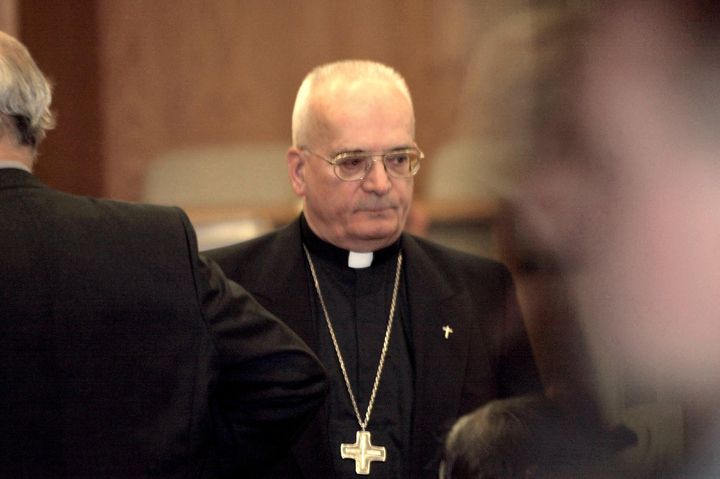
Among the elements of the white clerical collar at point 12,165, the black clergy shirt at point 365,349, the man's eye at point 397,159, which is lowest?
the black clergy shirt at point 365,349

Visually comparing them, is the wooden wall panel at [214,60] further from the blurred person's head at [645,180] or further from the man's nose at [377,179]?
the blurred person's head at [645,180]

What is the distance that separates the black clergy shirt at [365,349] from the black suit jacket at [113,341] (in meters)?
0.61

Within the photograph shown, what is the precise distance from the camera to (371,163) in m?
2.39

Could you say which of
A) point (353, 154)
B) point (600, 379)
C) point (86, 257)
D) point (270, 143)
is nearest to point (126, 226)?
point (86, 257)

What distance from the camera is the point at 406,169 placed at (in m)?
2.38

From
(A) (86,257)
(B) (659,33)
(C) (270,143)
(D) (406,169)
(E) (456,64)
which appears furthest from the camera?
(C) (270,143)

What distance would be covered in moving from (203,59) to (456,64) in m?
4.53

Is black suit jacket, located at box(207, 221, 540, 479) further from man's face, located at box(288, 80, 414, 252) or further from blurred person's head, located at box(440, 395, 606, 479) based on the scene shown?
blurred person's head, located at box(440, 395, 606, 479)

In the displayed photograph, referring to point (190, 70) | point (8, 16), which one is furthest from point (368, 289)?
point (190, 70)

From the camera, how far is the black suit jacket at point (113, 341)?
145 centimetres

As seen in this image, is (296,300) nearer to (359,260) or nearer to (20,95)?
(359,260)

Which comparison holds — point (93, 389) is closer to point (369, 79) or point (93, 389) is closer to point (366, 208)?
point (366, 208)

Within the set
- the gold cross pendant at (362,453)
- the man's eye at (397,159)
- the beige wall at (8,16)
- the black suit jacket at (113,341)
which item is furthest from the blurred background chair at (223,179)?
the black suit jacket at (113,341)

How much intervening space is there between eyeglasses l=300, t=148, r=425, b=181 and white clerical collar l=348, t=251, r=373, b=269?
0.89 feet
